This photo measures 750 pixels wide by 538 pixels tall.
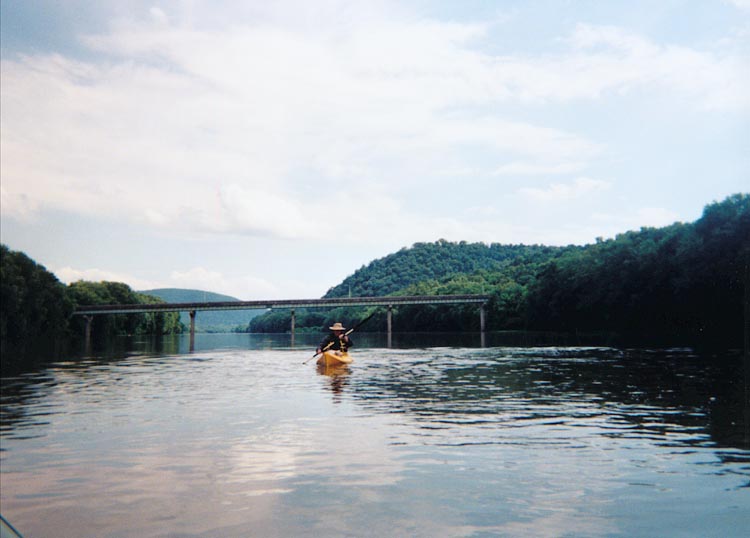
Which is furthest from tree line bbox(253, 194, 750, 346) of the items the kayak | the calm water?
the calm water

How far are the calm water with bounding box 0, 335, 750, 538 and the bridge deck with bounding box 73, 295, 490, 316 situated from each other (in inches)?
4845

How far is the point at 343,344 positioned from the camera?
159ft

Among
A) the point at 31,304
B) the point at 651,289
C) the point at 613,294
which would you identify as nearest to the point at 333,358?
the point at 651,289

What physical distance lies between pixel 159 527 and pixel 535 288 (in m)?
139

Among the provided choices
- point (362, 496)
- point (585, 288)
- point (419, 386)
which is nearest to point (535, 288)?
point (585, 288)

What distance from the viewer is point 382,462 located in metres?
14.8

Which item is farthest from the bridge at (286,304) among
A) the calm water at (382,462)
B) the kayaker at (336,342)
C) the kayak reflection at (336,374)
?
the calm water at (382,462)

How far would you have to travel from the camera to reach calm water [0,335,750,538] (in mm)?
10820

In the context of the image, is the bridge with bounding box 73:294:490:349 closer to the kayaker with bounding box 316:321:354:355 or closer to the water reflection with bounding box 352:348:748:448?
the kayaker with bounding box 316:321:354:355

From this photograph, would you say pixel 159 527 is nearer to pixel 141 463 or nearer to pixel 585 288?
pixel 141 463

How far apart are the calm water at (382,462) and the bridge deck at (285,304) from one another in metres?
123

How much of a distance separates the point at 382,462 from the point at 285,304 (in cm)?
14814

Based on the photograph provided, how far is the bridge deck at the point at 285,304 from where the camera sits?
484 ft

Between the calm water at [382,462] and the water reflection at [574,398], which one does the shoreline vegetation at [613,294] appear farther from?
the calm water at [382,462]
